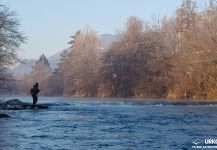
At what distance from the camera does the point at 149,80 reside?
88.0m

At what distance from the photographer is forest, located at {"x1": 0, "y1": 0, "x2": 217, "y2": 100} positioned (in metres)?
69.1

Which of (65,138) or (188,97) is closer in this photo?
(65,138)

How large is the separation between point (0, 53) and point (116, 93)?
180ft

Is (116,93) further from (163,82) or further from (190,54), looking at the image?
(190,54)

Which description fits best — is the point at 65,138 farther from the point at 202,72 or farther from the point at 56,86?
the point at 56,86

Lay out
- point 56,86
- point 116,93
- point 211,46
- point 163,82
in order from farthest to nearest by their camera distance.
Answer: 1. point 56,86
2. point 116,93
3. point 163,82
4. point 211,46

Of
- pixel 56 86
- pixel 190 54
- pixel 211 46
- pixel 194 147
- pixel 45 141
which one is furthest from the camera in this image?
pixel 56 86

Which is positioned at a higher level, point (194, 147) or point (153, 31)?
point (153, 31)

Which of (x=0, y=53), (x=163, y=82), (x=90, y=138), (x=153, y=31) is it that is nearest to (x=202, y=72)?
(x=163, y=82)

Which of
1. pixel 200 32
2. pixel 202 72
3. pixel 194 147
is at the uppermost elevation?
pixel 200 32

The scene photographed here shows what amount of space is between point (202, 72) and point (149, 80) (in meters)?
18.1

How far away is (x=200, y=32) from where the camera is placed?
224ft

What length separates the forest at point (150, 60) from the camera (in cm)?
6912

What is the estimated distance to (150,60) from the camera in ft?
286
